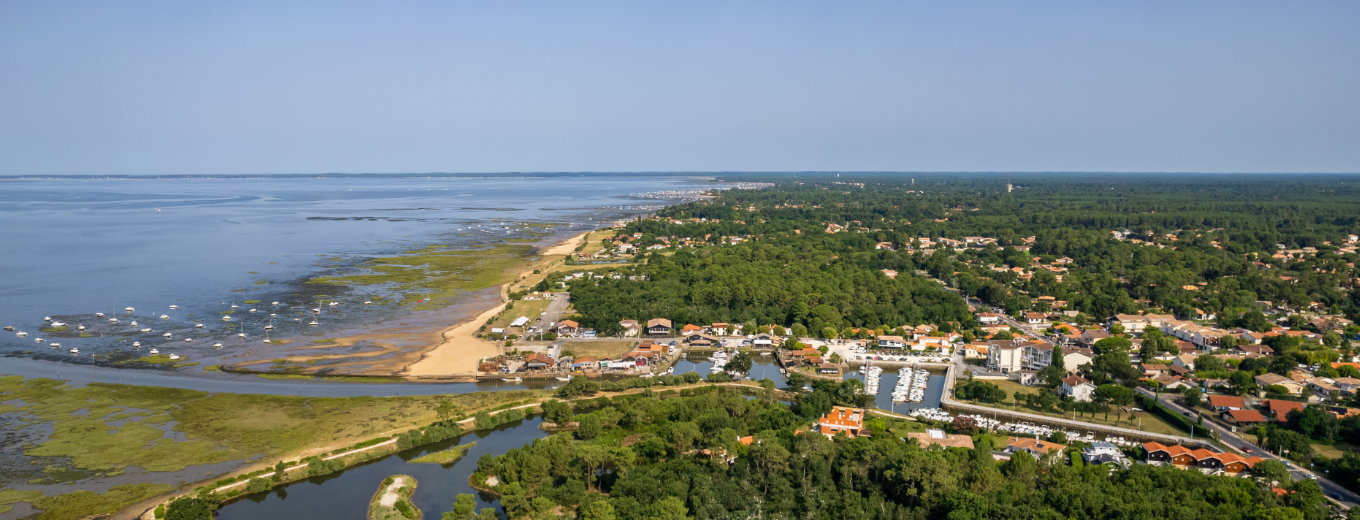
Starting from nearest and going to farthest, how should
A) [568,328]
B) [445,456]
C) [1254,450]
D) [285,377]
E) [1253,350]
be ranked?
1. [1254,450]
2. [445,456]
3. [285,377]
4. [1253,350]
5. [568,328]

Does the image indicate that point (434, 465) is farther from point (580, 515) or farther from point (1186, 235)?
point (1186, 235)

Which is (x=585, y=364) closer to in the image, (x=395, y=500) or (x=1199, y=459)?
(x=395, y=500)

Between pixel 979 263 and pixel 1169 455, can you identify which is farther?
pixel 979 263

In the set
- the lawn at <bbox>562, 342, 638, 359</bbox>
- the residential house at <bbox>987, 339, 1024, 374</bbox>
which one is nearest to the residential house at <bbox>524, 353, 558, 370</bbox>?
the lawn at <bbox>562, 342, 638, 359</bbox>

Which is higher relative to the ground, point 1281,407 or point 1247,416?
point 1281,407

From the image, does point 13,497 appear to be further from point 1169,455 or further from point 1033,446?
point 1169,455

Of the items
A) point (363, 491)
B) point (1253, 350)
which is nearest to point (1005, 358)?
point (1253, 350)

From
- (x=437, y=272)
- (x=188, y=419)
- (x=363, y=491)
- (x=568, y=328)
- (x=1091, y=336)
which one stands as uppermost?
(x=437, y=272)

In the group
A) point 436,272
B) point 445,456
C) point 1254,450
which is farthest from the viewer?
point 436,272
